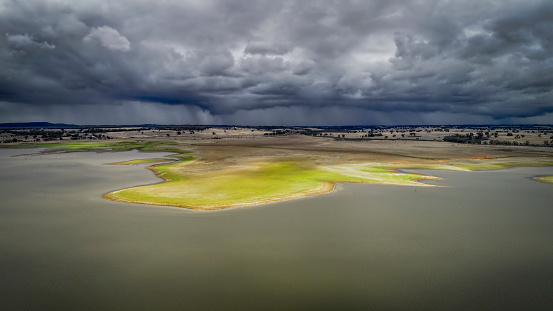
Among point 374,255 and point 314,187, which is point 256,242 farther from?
point 314,187

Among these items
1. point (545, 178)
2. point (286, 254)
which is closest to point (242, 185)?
point (286, 254)

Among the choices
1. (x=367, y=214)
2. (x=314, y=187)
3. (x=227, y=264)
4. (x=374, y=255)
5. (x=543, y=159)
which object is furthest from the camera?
(x=543, y=159)

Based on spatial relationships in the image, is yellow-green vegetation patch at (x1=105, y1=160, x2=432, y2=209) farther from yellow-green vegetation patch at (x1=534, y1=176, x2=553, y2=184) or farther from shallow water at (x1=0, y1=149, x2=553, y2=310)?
yellow-green vegetation patch at (x1=534, y1=176, x2=553, y2=184)

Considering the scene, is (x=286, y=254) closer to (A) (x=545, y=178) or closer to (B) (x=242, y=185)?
(B) (x=242, y=185)

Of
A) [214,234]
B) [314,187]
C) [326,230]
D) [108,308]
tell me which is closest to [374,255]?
[326,230]

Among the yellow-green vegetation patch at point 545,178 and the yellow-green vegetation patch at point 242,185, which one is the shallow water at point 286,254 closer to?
the yellow-green vegetation patch at point 242,185

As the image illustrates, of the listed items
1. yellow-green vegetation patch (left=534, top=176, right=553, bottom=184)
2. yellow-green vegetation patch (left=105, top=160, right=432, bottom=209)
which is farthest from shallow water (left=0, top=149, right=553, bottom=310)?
yellow-green vegetation patch (left=534, top=176, right=553, bottom=184)
